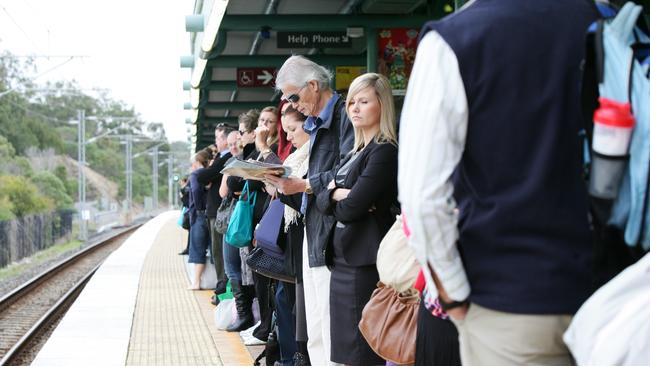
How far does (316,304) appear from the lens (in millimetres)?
5152

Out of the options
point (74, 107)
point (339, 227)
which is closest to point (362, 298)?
point (339, 227)

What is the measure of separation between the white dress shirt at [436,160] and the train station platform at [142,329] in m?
5.04

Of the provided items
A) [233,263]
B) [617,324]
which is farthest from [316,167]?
[233,263]

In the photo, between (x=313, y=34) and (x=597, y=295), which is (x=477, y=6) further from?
(x=313, y=34)

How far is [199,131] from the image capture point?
26078 millimetres

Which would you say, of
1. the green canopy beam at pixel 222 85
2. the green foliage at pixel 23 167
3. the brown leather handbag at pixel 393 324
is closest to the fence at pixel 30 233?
the green foliage at pixel 23 167

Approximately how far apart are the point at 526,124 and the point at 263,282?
5111 millimetres

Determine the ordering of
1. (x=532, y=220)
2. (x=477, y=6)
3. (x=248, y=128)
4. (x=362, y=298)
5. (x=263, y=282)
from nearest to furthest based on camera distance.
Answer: (x=532, y=220), (x=477, y=6), (x=362, y=298), (x=263, y=282), (x=248, y=128)

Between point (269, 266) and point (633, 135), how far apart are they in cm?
396

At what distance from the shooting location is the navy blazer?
4355mm

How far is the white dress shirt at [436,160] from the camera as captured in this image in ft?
7.77

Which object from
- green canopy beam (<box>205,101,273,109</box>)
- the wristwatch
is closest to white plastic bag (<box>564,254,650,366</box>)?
the wristwatch

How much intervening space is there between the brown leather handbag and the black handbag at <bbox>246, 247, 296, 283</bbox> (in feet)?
6.26

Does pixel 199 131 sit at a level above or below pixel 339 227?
above
